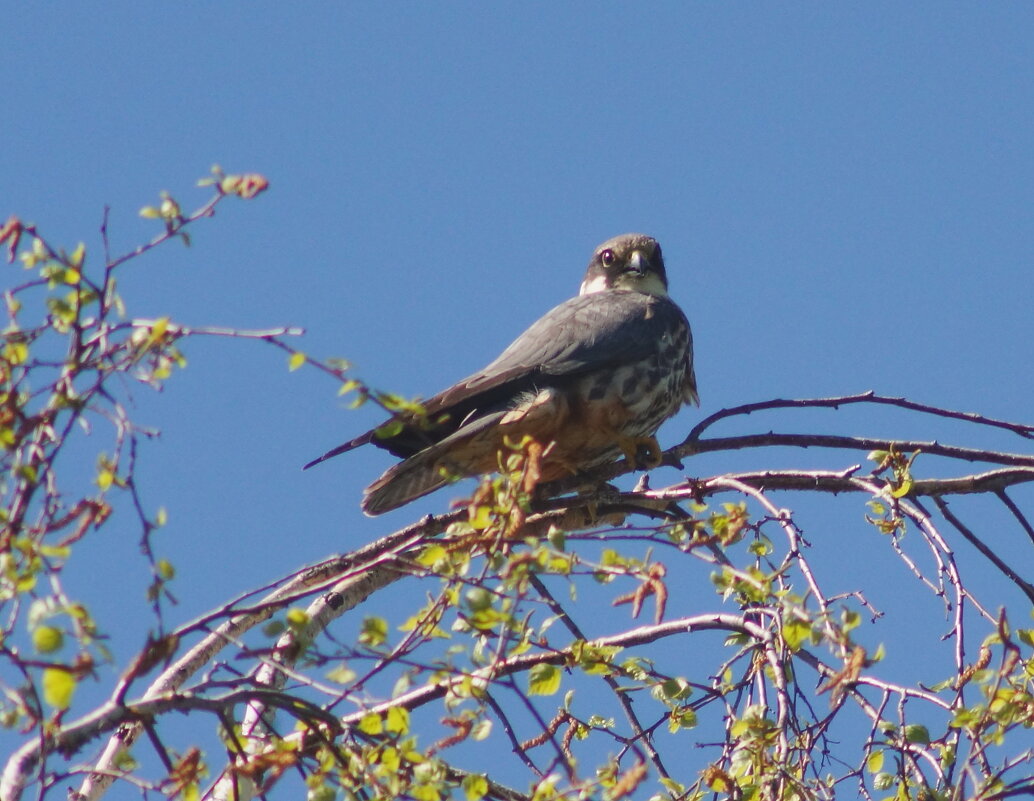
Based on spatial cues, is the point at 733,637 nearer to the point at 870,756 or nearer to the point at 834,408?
the point at 870,756

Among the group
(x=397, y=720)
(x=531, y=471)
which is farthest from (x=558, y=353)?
(x=397, y=720)

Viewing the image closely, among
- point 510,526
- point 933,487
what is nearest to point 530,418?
point 933,487

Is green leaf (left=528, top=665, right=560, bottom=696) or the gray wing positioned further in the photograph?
the gray wing

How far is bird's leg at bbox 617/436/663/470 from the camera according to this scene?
518cm

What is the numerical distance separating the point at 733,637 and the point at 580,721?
1.53ft

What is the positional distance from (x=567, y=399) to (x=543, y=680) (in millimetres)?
2605

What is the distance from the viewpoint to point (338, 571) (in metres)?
4.14

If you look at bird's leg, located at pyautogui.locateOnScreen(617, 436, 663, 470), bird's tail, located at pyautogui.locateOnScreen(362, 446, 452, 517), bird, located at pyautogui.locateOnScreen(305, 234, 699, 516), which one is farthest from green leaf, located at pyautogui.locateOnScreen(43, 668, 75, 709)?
bird's leg, located at pyautogui.locateOnScreen(617, 436, 663, 470)

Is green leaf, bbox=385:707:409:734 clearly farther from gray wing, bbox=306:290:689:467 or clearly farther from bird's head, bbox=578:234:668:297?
bird's head, bbox=578:234:668:297

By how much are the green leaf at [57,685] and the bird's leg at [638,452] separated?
3.37m

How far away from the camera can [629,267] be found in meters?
6.93

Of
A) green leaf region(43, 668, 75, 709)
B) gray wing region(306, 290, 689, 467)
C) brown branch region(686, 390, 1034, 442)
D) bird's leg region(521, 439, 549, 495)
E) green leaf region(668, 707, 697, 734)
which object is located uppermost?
gray wing region(306, 290, 689, 467)

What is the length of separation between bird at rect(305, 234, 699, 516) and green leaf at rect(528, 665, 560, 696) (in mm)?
1966

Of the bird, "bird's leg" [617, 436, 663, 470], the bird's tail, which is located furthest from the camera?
"bird's leg" [617, 436, 663, 470]
